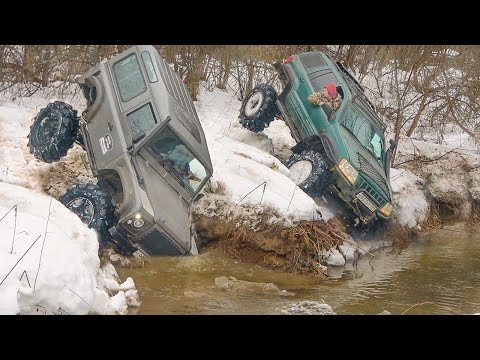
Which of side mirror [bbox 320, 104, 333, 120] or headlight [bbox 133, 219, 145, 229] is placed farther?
side mirror [bbox 320, 104, 333, 120]

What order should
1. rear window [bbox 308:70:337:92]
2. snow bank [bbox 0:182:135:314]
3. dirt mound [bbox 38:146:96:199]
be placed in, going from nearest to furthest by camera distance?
snow bank [bbox 0:182:135:314], dirt mound [bbox 38:146:96:199], rear window [bbox 308:70:337:92]

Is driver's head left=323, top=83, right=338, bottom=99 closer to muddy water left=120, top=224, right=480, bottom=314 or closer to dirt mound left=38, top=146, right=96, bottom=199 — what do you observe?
muddy water left=120, top=224, right=480, bottom=314

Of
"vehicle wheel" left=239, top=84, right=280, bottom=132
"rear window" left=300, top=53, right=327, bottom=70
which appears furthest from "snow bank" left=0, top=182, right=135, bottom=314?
"rear window" left=300, top=53, right=327, bottom=70

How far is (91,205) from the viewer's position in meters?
6.85

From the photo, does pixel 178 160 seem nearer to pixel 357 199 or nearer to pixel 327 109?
pixel 357 199

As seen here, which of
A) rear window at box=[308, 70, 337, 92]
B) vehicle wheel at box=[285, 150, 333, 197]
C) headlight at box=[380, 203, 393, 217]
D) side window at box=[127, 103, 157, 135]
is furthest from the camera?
rear window at box=[308, 70, 337, 92]

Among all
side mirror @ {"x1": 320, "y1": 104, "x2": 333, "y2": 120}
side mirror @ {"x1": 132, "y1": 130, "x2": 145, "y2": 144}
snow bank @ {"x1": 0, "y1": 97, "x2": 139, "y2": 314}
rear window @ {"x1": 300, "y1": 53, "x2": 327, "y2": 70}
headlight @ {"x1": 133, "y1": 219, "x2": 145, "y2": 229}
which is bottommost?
snow bank @ {"x1": 0, "y1": 97, "x2": 139, "y2": 314}

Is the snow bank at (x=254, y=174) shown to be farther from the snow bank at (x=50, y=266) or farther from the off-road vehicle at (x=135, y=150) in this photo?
the snow bank at (x=50, y=266)

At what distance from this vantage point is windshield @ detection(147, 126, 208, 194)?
7395 millimetres

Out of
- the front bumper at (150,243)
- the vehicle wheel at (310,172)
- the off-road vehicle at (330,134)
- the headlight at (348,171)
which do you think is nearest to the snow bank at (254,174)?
the vehicle wheel at (310,172)

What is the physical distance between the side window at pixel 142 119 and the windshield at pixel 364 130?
A: 3839mm

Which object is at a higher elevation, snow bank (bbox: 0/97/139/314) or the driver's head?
the driver's head

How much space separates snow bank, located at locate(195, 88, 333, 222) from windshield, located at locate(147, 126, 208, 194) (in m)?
1.19
